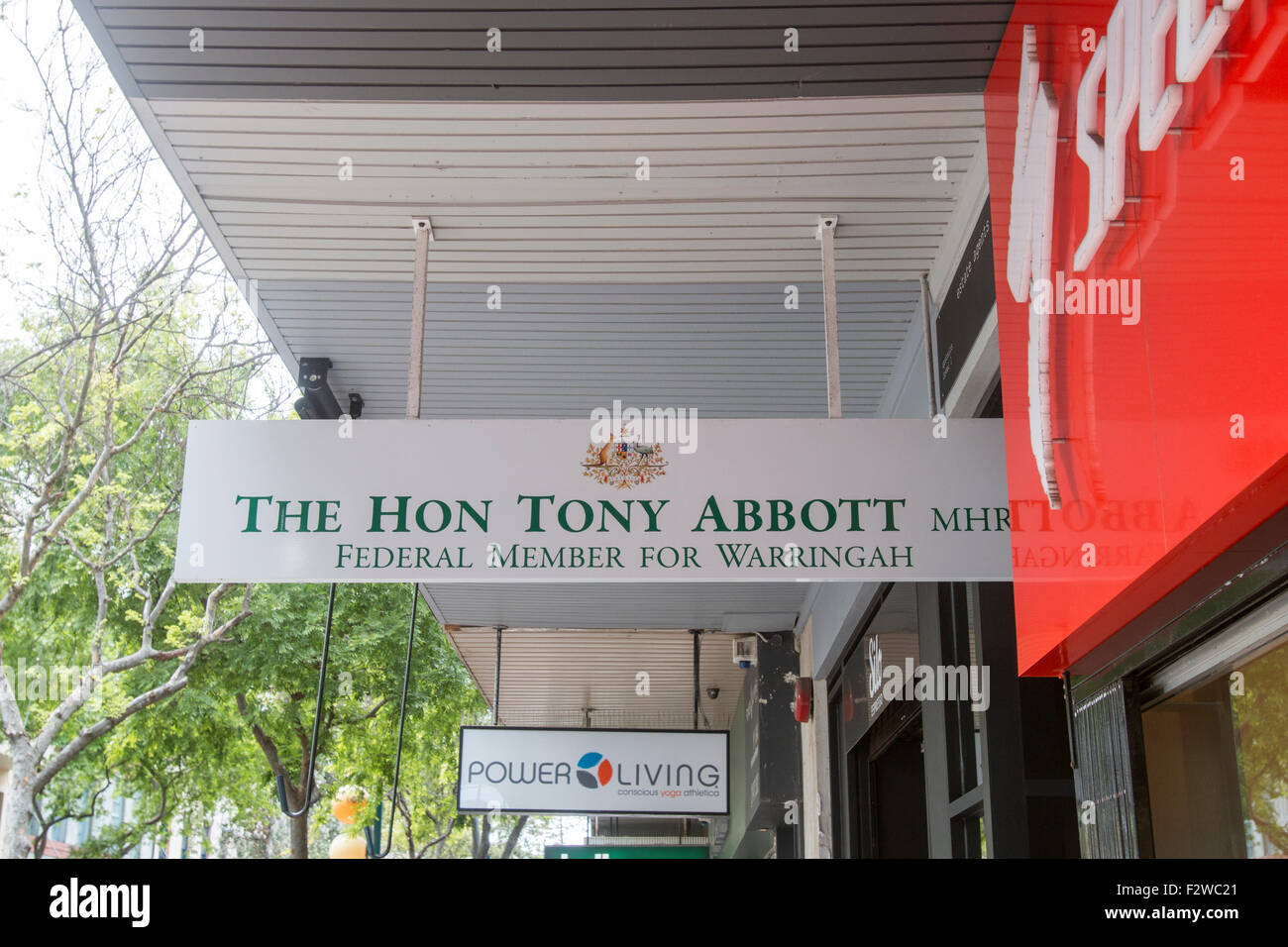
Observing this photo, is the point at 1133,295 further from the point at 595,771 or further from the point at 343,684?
the point at 343,684

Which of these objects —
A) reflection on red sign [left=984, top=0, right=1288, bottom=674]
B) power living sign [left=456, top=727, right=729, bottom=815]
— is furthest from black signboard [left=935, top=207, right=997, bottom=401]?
power living sign [left=456, top=727, right=729, bottom=815]

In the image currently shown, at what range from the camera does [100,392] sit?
35.6 feet

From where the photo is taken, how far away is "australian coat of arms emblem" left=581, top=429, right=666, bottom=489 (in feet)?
12.8

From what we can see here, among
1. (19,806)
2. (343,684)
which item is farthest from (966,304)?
(343,684)

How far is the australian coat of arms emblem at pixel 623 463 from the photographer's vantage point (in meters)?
3.90

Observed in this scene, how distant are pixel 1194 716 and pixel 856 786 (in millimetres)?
4822

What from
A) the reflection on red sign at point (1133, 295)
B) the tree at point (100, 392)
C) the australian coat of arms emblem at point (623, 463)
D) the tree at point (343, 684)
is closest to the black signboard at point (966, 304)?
the reflection on red sign at point (1133, 295)

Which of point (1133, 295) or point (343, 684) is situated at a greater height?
point (343, 684)

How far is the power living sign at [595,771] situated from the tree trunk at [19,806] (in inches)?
184

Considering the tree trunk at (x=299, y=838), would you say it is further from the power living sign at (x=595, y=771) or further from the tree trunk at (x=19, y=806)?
the power living sign at (x=595, y=771)

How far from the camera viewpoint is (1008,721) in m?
4.21

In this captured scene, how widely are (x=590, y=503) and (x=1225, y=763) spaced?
1.95 metres
